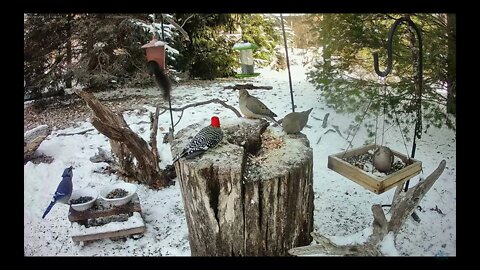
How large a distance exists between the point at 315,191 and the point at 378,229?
0.33 m

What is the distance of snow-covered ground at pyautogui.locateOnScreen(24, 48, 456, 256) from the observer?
1.60m

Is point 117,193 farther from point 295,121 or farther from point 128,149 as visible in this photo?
point 295,121

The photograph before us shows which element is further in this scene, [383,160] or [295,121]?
[295,121]

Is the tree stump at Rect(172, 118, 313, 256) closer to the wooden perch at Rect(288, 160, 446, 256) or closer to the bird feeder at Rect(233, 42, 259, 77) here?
the wooden perch at Rect(288, 160, 446, 256)

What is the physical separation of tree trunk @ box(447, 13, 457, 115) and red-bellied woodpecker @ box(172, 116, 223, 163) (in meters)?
1.07

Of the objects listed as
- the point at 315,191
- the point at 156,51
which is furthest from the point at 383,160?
the point at 156,51

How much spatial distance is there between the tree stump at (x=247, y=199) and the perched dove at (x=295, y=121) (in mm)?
101

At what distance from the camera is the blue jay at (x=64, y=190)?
5.19 feet

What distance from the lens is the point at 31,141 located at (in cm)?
164

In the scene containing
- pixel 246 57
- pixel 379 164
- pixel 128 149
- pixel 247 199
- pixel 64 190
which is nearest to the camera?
pixel 247 199

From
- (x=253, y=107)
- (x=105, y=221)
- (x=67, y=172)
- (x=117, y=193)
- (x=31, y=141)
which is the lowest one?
(x=105, y=221)
